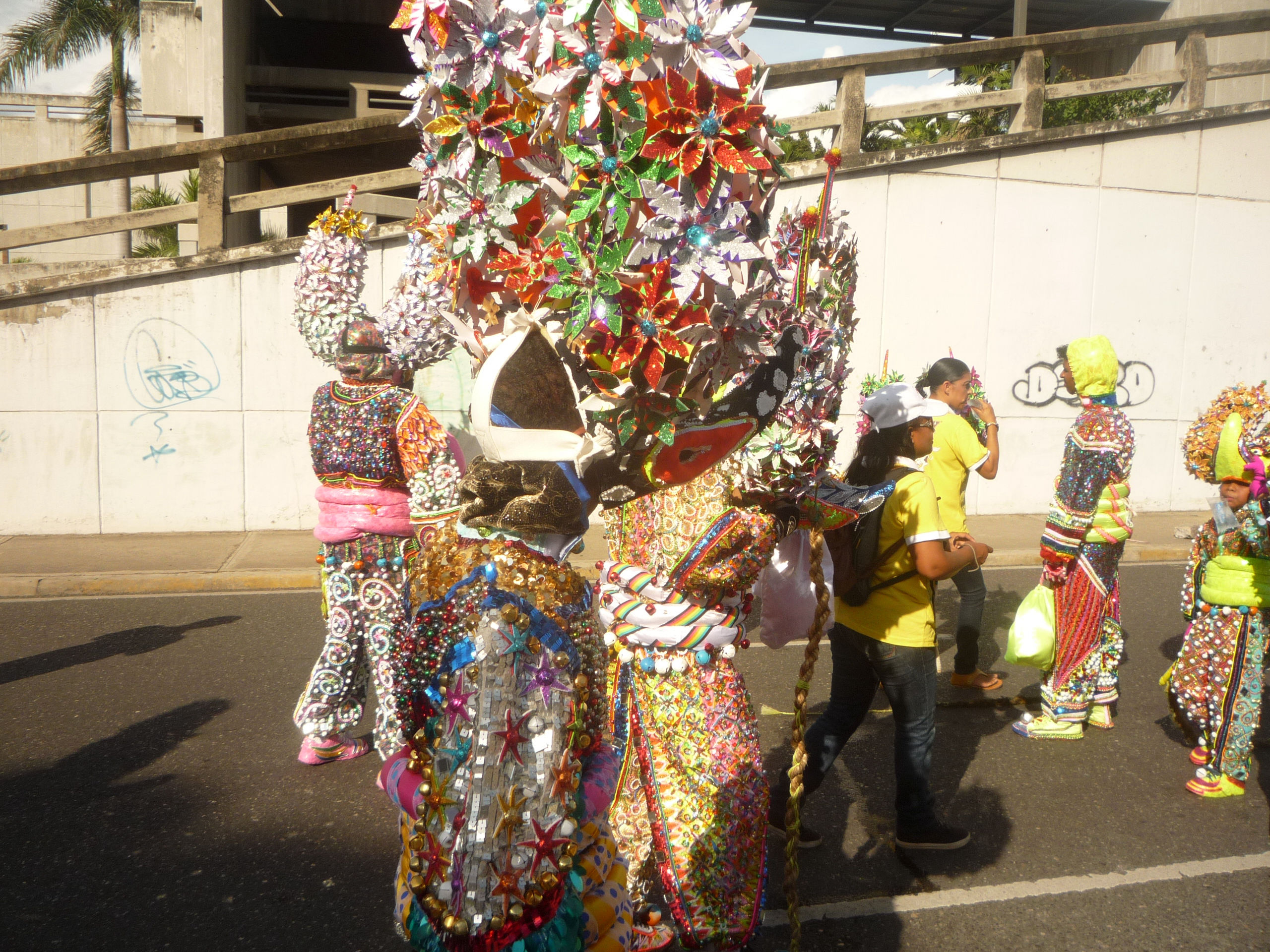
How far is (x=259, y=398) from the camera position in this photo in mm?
9422

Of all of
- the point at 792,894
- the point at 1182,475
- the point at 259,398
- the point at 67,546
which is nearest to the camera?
the point at 792,894

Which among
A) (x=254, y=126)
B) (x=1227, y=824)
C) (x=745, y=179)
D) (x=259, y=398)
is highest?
(x=254, y=126)

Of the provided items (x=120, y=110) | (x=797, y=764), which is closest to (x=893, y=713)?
(x=797, y=764)

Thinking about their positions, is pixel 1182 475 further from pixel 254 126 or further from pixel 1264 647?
pixel 254 126

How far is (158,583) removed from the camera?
769 cm

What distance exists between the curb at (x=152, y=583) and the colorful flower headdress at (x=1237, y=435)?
6.54 m

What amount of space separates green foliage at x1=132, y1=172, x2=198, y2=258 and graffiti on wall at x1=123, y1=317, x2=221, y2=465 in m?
10.0

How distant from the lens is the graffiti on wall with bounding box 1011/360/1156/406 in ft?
36.1

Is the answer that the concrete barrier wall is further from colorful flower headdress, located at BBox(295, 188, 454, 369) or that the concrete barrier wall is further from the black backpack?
the black backpack

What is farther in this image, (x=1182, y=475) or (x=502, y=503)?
(x=1182, y=475)

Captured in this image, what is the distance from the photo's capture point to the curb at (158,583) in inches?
296

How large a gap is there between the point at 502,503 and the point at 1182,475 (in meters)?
12.3

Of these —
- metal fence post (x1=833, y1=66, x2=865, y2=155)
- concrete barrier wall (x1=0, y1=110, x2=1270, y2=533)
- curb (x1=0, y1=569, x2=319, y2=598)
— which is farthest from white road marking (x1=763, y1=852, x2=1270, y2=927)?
metal fence post (x1=833, y1=66, x2=865, y2=155)

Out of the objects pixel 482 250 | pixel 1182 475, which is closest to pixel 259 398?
pixel 482 250
